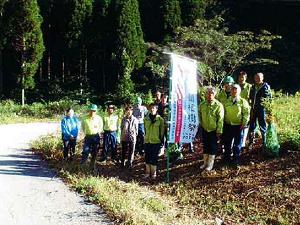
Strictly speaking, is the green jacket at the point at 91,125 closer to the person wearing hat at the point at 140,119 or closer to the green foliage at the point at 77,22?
the person wearing hat at the point at 140,119

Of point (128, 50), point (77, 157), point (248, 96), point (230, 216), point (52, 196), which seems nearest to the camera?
point (230, 216)

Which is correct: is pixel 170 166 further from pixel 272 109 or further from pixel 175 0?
pixel 175 0

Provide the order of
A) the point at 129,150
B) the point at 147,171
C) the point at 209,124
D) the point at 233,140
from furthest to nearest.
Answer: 1. the point at 129,150
2. the point at 147,171
3. the point at 233,140
4. the point at 209,124

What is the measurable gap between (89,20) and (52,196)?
19719 mm

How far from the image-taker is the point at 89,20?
2775 cm

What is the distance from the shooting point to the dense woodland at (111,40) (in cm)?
2519

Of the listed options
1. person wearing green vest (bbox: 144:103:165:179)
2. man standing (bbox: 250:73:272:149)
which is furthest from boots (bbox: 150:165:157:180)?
man standing (bbox: 250:73:272:149)

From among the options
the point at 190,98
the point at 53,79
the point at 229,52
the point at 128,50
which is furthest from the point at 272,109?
the point at 53,79

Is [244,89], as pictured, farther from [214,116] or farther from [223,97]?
[214,116]

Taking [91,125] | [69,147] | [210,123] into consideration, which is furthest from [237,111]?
[69,147]

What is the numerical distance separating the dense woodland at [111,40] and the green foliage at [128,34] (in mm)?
53

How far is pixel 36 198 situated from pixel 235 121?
14.0 ft

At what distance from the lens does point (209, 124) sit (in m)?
10.1

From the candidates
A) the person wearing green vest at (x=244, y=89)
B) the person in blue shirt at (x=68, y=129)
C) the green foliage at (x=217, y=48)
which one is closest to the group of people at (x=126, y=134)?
the person in blue shirt at (x=68, y=129)
